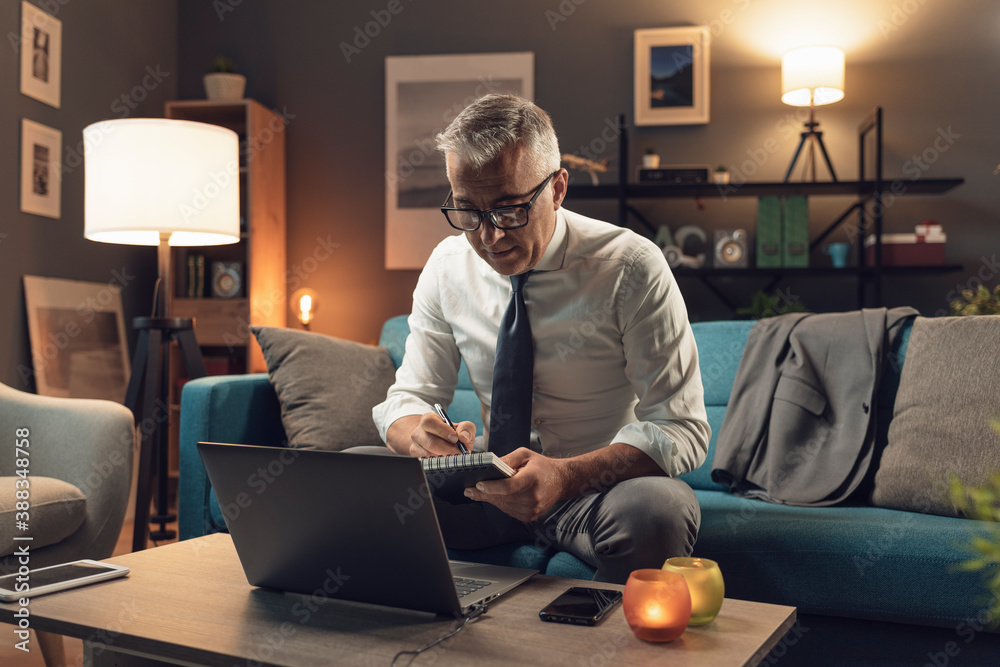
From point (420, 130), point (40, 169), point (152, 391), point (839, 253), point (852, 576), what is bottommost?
point (852, 576)

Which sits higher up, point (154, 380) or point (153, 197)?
point (153, 197)

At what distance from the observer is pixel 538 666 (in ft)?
2.51

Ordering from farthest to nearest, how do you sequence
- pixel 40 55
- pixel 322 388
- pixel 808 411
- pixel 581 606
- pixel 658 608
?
pixel 40 55
pixel 322 388
pixel 808 411
pixel 581 606
pixel 658 608

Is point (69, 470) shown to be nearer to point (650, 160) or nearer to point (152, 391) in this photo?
point (152, 391)

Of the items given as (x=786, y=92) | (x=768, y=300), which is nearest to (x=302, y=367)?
(x=768, y=300)

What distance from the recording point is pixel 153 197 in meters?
2.28

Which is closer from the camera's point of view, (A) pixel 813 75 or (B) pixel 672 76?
(A) pixel 813 75

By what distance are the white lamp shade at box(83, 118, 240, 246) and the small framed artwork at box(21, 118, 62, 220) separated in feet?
2.55

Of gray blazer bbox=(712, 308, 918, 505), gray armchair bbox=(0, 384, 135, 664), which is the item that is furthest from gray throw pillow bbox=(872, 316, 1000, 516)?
gray armchair bbox=(0, 384, 135, 664)

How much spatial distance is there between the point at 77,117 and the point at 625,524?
3.00 metres

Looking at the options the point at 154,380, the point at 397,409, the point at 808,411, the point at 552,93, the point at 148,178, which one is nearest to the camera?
the point at 397,409

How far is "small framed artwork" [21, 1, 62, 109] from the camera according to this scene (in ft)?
9.46

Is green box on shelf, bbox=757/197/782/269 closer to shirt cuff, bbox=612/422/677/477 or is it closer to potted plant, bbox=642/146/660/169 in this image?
potted plant, bbox=642/146/660/169

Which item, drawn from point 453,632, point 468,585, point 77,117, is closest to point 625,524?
point 468,585
